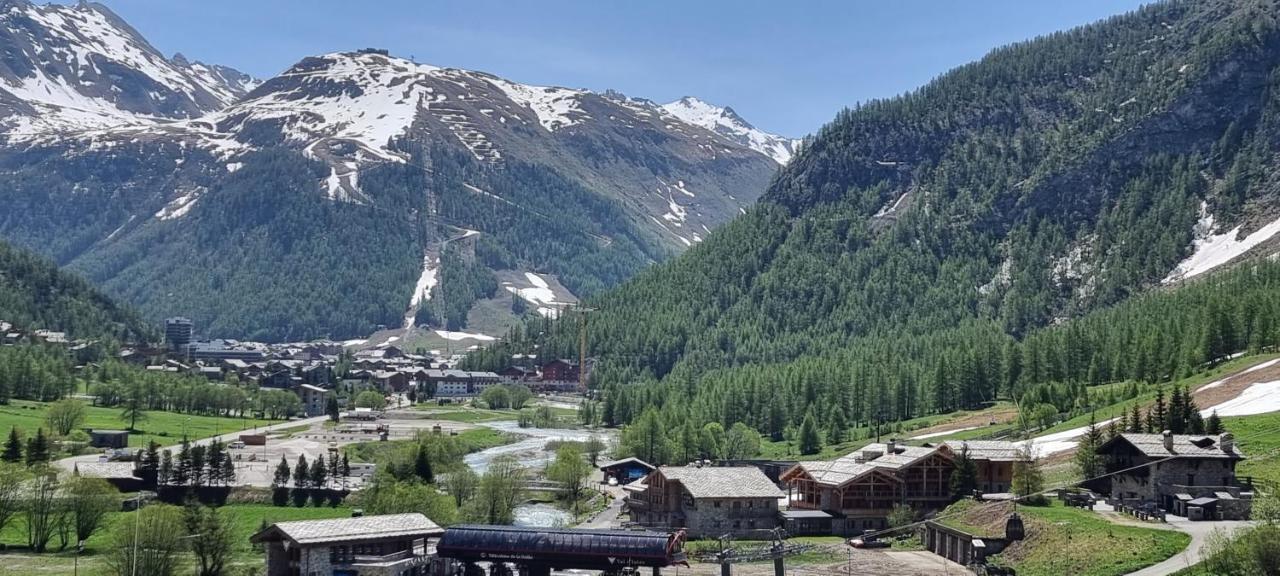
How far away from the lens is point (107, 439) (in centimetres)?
15600

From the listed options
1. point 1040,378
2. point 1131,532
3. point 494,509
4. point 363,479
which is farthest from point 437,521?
point 1040,378

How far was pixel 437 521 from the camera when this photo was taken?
325ft

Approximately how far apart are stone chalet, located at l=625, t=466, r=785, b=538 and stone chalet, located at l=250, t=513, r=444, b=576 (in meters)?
26.3

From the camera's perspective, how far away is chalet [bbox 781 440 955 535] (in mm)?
110875

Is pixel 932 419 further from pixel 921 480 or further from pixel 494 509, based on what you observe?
pixel 494 509

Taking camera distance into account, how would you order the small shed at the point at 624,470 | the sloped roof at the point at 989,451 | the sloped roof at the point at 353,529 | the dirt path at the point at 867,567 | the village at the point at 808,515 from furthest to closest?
the small shed at the point at 624,470 < the sloped roof at the point at 989,451 < the dirt path at the point at 867,567 < the village at the point at 808,515 < the sloped roof at the point at 353,529

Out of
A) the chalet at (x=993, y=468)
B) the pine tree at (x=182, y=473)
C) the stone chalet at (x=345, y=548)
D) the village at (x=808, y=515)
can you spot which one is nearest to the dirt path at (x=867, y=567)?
the village at (x=808, y=515)

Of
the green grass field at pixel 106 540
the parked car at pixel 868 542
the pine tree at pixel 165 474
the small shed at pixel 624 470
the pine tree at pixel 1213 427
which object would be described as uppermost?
the pine tree at pixel 1213 427

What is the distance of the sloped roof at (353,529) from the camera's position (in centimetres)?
8362

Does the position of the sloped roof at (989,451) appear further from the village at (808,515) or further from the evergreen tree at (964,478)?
the evergreen tree at (964,478)

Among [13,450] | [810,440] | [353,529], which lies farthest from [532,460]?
[353,529]

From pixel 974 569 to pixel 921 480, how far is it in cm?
2604

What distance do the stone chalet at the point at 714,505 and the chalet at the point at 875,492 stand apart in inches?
116

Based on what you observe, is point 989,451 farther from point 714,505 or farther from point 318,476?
point 318,476
